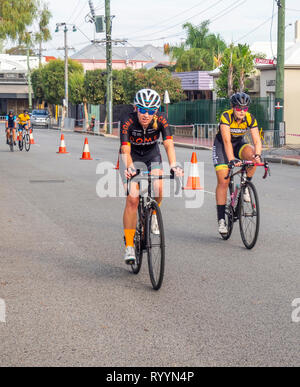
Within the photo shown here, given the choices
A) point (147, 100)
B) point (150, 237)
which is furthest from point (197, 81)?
point (150, 237)

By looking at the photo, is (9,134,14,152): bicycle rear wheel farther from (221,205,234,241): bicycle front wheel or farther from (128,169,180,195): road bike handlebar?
(128,169,180,195): road bike handlebar

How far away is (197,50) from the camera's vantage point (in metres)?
82.5

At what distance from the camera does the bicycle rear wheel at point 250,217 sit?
27.8ft

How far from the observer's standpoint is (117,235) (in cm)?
962

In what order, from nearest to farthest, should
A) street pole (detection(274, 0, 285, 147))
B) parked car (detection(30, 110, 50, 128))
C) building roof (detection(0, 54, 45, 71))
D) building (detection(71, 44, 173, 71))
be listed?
1. street pole (detection(274, 0, 285, 147))
2. parked car (detection(30, 110, 50, 128))
3. building roof (detection(0, 54, 45, 71))
4. building (detection(71, 44, 173, 71))

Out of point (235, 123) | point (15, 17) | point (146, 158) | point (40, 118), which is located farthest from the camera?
point (40, 118)

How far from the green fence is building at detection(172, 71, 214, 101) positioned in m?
8.63

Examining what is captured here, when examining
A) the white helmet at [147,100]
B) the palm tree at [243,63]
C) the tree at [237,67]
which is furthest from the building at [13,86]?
the white helmet at [147,100]

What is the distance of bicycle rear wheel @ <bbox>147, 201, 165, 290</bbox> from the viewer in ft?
21.2

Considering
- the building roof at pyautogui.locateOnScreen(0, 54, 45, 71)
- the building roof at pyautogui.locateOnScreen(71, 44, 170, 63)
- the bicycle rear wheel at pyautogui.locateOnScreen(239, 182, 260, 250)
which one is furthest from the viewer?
the building roof at pyautogui.locateOnScreen(71, 44, 170, 63)

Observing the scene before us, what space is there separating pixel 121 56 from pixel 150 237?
103 m

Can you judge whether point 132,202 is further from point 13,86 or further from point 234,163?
point 13,86

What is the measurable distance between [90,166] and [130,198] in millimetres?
14129

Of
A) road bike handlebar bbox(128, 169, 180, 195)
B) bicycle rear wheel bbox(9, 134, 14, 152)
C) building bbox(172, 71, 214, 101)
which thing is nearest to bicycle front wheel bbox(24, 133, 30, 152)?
bicycle rear wheel bbox(9, 134, 14, 152)
